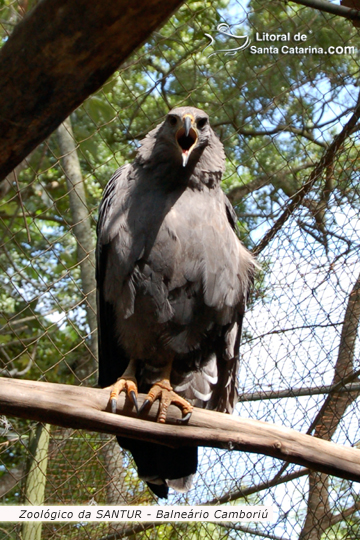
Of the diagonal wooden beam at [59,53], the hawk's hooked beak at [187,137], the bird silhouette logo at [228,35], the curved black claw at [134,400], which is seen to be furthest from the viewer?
the bird silhouette logo at [228,35]

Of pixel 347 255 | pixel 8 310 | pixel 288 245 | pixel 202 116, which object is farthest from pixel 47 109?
pixel 8 310

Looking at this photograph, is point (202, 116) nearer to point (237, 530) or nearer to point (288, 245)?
point (288, 245)

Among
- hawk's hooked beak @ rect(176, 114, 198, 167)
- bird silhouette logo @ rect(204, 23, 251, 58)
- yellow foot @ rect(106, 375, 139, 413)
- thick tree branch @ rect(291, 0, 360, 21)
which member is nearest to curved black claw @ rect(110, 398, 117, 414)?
yellow foot @ rect(106, 375, 139, 413)

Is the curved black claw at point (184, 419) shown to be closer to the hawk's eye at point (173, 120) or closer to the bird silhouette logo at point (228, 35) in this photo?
the hawk's eye at point (173, 120)

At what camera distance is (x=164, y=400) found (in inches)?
87.4

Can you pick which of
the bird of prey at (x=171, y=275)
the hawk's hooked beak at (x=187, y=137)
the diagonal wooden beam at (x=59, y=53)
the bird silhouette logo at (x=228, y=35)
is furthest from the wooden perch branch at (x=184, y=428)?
the bird silhouette logo at (x=228, y=35)

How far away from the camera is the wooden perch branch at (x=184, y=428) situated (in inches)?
70.1

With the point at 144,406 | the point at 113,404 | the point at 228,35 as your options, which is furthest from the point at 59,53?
the point at 228,35

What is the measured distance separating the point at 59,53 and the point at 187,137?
1.45 metres

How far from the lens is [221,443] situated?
6.55ft

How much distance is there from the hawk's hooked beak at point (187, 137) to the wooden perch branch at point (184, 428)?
102 centimetres

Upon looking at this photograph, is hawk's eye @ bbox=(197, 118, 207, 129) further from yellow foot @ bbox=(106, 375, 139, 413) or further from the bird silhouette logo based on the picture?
yellow foot @ bbox=(106, 375, 139, 413)

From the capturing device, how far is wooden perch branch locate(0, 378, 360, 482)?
5.84 feet

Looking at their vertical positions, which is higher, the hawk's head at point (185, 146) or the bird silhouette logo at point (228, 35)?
the bird silhouette logo at point (228, 35)
